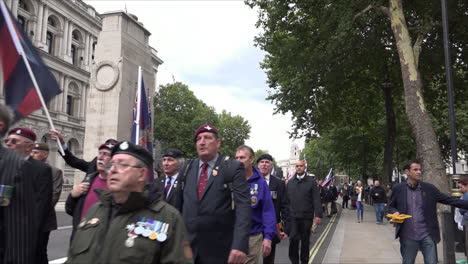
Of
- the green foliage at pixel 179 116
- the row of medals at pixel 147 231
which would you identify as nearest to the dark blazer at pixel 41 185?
the row of medals at pixel 147 231

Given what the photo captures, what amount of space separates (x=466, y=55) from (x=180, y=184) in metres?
18.0

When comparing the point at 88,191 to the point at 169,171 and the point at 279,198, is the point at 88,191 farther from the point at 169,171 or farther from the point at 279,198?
the point at 279,198

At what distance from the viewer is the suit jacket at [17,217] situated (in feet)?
10.9

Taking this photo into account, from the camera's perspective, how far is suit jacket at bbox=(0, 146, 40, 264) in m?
3.33

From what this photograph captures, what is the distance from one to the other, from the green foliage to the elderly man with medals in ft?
152

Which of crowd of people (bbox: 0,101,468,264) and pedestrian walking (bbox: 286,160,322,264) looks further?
pedestrian walking (bbox: 286,160,322,264)

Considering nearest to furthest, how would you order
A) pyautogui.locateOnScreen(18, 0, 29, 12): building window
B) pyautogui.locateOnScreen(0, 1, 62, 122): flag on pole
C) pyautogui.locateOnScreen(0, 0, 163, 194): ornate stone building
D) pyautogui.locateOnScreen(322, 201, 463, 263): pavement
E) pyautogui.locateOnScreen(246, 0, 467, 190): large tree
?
1. pyautogui.locateOnScreen(0, 1, 62, 122): flag on pole
2. pyautogui.locateOnScreen(322, 201, 463, 263): pavement
3. pyautogui.locateOnScreen(246, 0, 467, 190): large tree
4. pyautogui.locateOnScreen(0, 0, 163, 194): ornate stone building
5. pyautogui.locateOnScreen(18, 0, 29, 12): building window

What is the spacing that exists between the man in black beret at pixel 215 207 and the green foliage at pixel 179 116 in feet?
146

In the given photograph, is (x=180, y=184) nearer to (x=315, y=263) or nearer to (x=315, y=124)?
(x=315, y=263)

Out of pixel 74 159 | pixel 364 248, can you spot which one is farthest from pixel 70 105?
pixel 74 159

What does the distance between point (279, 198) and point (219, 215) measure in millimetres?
3207

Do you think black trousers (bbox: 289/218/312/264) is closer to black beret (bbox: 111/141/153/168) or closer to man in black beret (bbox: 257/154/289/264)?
man in black beret (bbox: 257/154/289/264)

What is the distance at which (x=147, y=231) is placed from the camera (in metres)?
2.20

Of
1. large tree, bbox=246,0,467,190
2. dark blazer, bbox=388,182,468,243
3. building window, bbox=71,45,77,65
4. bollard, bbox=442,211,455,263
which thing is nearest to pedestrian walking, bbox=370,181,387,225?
large tree, bbox=246,0,467,190
